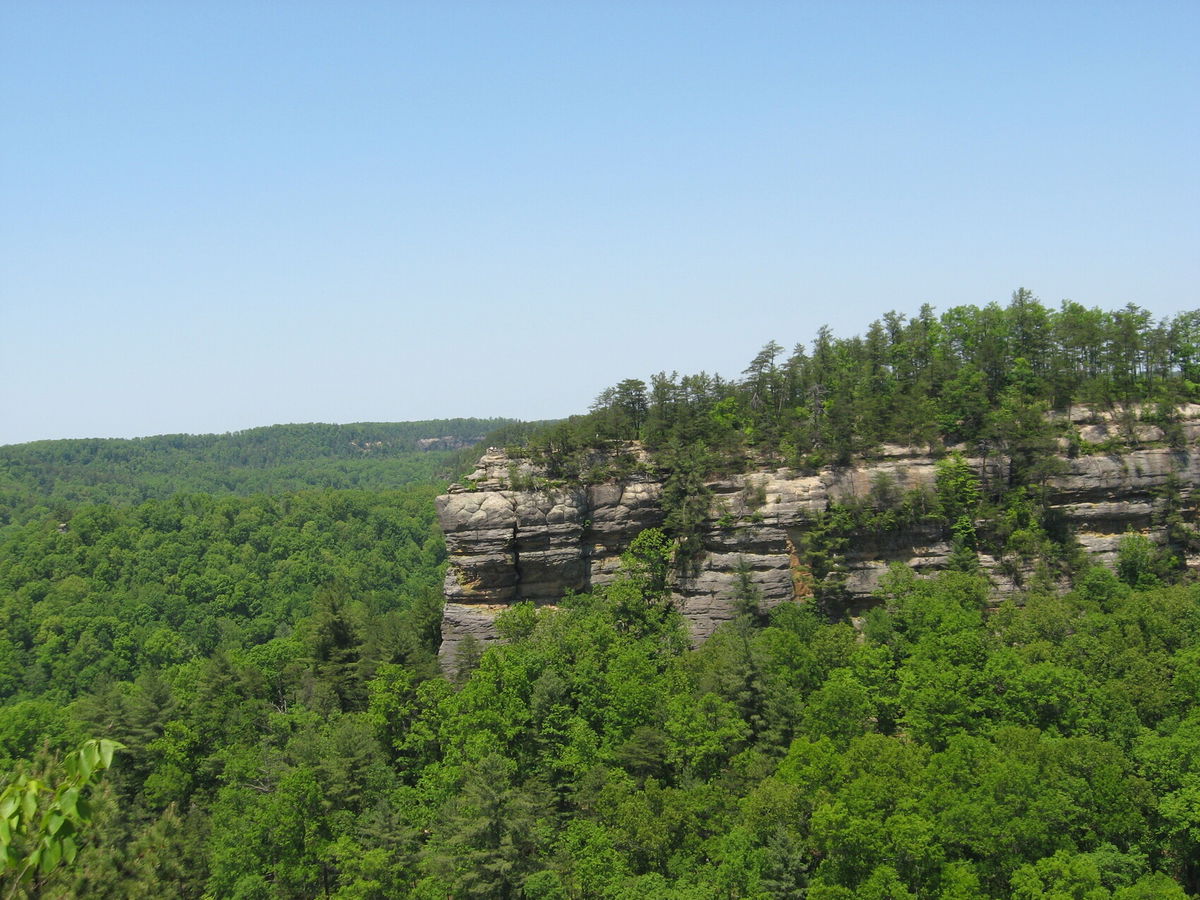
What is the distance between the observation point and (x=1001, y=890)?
81.3 ft

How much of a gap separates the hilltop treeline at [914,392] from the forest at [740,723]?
185mm

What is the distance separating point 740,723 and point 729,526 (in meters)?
16.0

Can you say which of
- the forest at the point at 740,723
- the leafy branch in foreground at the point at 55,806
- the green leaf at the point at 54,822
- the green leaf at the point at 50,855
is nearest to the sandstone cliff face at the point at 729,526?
the forest at the point at 740,723

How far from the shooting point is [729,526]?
48000mm

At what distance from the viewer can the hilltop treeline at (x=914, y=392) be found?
50250 mm

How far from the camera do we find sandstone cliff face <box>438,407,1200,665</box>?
47281mm

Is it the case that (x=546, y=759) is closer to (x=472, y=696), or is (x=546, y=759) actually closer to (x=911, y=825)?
(x=472, y=696)

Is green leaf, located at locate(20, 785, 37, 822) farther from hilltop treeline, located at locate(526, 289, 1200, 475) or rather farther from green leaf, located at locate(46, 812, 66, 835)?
hilltop treeline, located at locate(526, 289, 1200, 475)

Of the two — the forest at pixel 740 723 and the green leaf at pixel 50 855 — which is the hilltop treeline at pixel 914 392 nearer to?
the forest at pixel 740 723

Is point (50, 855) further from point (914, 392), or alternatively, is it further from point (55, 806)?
point (914, 392)

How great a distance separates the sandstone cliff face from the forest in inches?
51.3

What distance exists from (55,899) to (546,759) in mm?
22417

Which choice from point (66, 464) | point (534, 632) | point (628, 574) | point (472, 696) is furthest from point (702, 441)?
point (66, 464)

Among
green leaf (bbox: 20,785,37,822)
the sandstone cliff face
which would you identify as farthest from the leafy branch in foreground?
the sandstone cliff face
